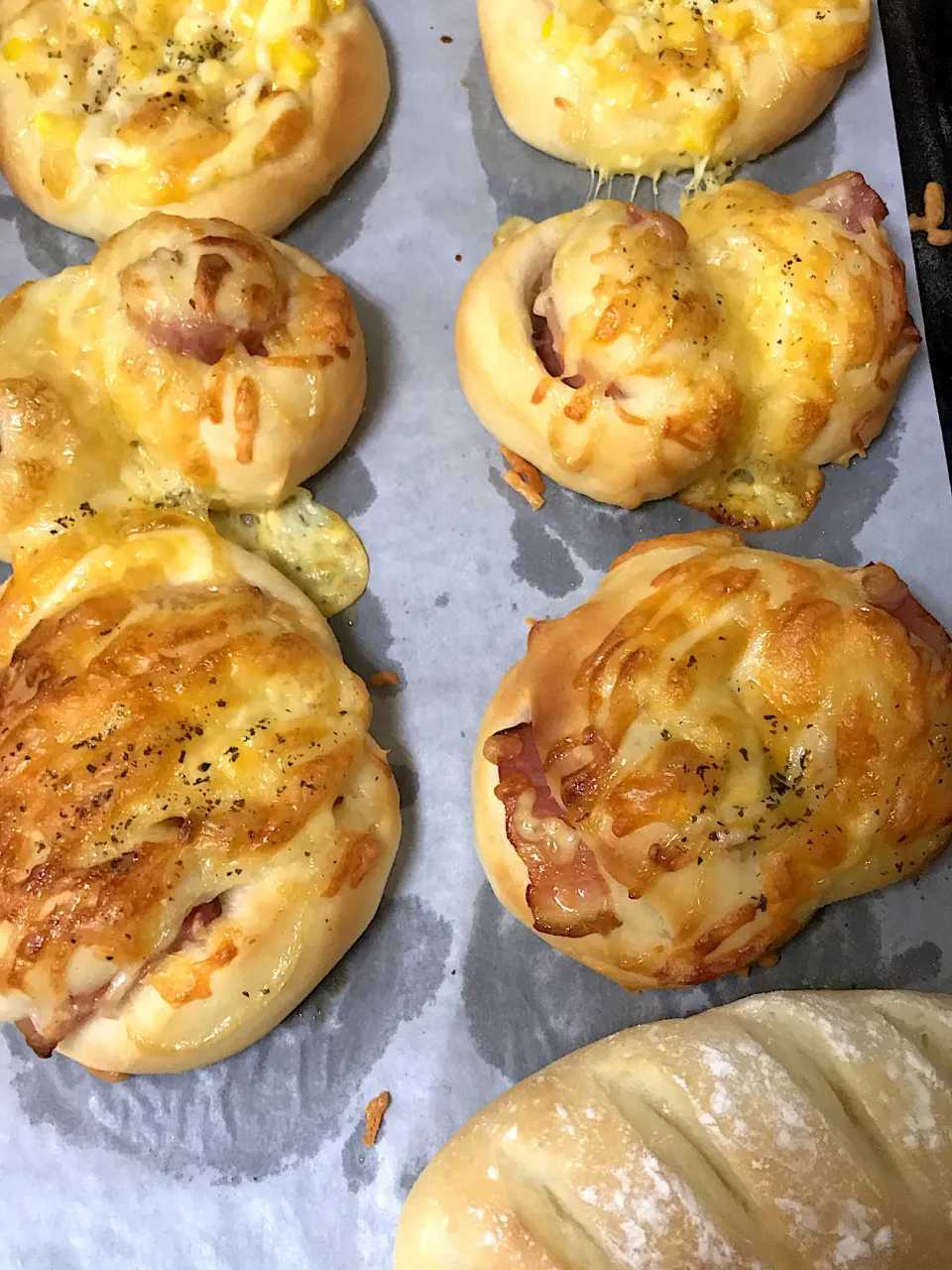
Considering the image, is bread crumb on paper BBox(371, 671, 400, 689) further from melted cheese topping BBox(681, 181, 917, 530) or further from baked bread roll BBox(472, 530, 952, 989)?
melted cheese topping BBox(681, 181, 917, 530)

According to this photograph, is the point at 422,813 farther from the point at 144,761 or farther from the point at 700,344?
the point at 700,344

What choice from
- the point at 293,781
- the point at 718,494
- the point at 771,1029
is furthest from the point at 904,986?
the point at 293,781

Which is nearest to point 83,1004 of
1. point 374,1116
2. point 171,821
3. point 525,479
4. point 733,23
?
point 171,821

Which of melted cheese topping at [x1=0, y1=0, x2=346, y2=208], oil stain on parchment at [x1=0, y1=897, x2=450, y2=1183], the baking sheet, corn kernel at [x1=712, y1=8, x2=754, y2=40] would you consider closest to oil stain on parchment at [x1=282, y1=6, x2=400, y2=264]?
the baking sheet

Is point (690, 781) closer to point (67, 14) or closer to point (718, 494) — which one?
point (718, 494)

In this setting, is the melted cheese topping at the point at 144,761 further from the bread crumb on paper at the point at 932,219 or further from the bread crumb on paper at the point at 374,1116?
the bread crumb on paper at the point at 932,219
